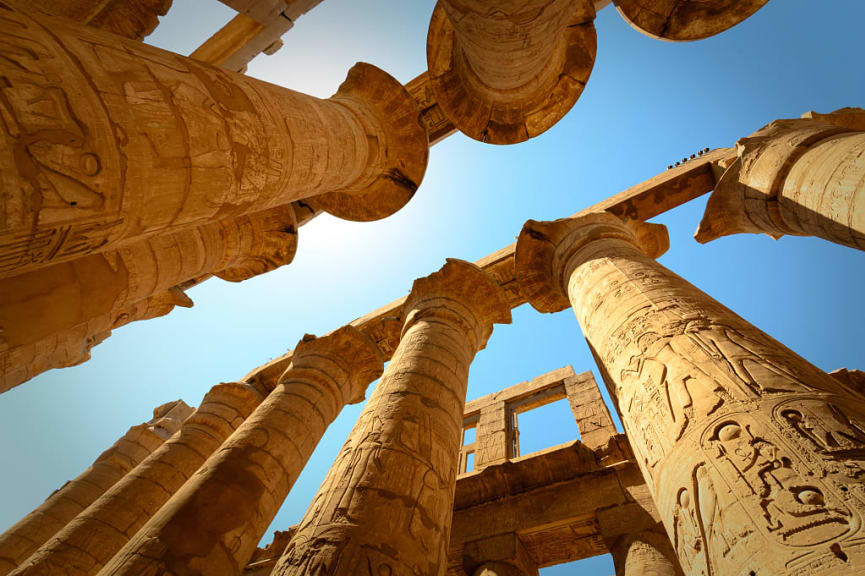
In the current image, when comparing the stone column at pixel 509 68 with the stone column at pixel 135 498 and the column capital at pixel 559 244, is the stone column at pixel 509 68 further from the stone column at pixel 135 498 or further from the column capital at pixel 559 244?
the stone column at pixel 135 498

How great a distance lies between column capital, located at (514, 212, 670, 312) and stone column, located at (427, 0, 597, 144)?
1.67 meters

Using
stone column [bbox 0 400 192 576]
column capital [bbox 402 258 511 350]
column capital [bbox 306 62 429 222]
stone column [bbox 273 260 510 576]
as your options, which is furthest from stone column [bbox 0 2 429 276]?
stone column [bbox 0 400 192 576]

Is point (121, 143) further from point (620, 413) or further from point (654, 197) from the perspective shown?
point (654, 197)

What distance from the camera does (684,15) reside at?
5.30m

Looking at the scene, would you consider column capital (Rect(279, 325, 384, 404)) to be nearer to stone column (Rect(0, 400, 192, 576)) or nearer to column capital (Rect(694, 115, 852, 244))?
stone column (Rect(0, 400, 192, 576))

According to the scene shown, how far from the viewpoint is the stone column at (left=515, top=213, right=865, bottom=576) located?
1390 mm

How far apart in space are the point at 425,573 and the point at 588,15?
22.0ft

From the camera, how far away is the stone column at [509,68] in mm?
4273

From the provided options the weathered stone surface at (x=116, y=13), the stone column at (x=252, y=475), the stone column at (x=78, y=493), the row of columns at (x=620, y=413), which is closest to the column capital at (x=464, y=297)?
the row of columns at (x=620, y=413)

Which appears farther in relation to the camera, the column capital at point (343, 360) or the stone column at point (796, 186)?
the column capital at point (343, 360)

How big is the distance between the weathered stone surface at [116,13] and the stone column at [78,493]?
732cm

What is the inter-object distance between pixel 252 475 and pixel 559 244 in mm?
4739

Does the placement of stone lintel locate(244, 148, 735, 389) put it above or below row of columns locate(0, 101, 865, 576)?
above

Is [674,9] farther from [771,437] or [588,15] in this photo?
[771,437]
